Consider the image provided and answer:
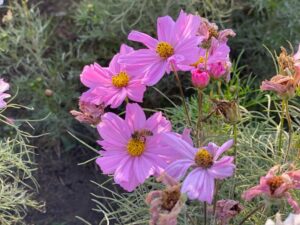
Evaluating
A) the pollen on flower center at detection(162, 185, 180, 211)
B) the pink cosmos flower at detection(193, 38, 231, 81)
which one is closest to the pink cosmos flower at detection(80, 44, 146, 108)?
the pink cosmos flower at detection(193, 38, 231, 81)

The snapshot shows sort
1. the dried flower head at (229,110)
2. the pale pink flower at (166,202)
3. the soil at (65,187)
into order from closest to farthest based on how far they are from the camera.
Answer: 1. the pale pink flower at (166,202)
2. the dried flower head at (229,110)
3. the soil at (65,187)

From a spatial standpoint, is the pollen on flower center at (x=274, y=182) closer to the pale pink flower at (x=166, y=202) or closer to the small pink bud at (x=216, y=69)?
the pale pink flower at (x=166, y=202)

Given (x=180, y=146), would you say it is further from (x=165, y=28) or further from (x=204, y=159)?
(x=165, y=28)

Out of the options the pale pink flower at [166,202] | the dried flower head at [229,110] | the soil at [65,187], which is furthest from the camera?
the soil at [65,187]

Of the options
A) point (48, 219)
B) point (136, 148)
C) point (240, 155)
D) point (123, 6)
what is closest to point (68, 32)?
point (123, 6)

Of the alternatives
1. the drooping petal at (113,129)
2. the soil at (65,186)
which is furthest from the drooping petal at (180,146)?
the soil at (65,186)

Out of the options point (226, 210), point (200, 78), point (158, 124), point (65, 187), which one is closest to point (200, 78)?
point (200, 78)
